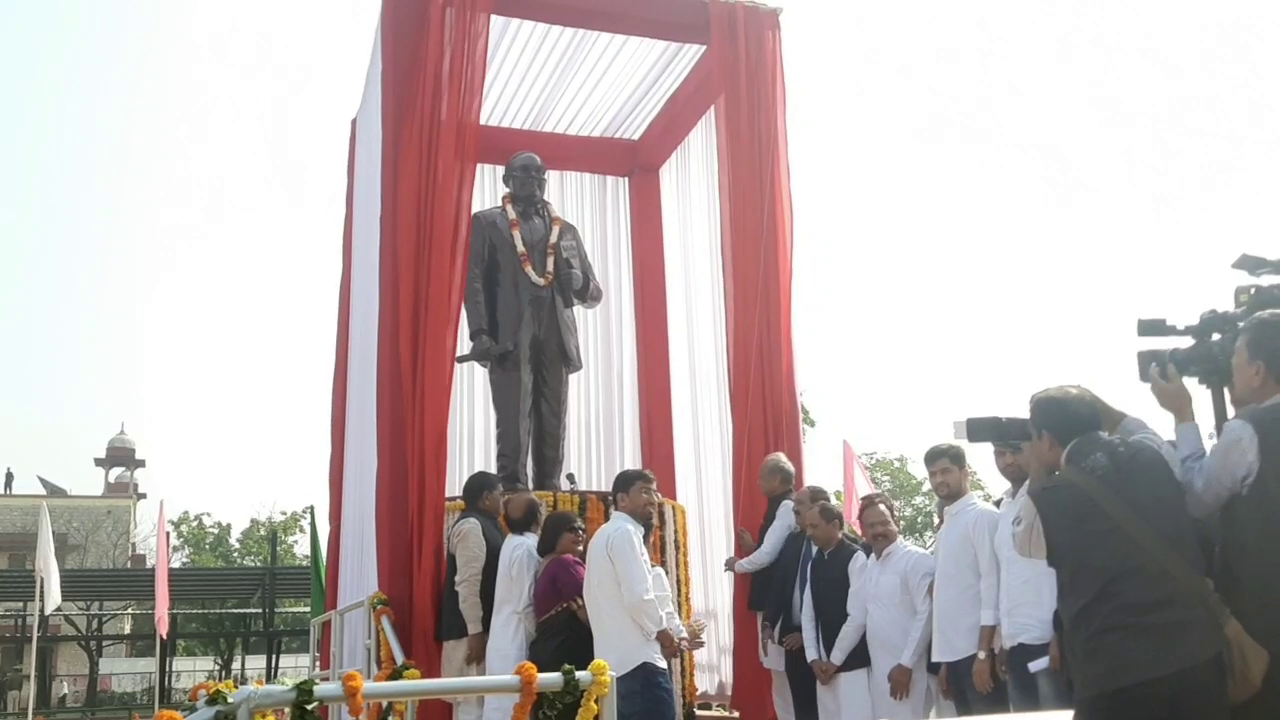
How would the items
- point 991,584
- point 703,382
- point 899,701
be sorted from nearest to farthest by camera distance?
point 991,584 → point 899,701 → point 703,382

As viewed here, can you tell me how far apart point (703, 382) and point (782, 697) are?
9.22ft

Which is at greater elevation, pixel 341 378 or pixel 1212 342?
pixel 341 378

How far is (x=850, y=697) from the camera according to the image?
511cm

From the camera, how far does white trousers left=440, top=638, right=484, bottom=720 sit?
5.26 m

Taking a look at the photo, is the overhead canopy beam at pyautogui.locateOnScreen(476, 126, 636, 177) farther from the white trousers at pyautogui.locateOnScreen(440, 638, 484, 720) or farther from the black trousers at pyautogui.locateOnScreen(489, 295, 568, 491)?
the white trousers at pyautogui.locateOnScreen(440, 638, 484, 720)

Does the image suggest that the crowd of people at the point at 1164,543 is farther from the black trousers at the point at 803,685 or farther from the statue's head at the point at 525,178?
the statue's head at the point at 525,178

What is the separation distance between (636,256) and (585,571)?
4932 mm

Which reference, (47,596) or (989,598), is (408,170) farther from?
(47,596)

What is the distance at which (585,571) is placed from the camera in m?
4.62

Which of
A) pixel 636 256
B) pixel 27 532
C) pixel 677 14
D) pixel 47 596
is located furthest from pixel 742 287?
pixel 27 532

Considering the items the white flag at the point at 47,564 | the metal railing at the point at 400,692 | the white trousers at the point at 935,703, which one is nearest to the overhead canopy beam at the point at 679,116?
the white trousers at the point at 935,703

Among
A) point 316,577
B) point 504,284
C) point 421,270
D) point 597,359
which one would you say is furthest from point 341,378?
point 316,577

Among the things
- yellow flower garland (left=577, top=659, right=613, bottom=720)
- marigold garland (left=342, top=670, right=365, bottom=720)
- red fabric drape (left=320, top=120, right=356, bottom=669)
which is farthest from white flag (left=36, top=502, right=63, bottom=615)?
marigold garland (left=342, top=670, right=365, bottom=720)

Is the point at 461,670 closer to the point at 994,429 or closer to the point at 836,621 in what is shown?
the point at 836,621
